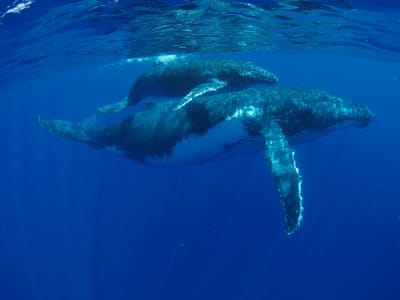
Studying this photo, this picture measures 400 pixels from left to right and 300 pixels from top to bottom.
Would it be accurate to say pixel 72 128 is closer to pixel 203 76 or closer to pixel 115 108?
pixel 115 108

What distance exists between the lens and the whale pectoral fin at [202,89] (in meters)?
11.1

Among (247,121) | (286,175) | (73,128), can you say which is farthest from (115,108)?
(286,175)

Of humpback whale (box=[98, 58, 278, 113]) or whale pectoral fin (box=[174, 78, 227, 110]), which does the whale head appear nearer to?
humpback whale (box=[98, 58, 278, 113])

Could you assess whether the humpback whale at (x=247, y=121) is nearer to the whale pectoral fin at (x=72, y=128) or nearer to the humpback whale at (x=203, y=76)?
the humpback whale at (x=203, y=76)

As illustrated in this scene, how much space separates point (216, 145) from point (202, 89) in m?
1.98

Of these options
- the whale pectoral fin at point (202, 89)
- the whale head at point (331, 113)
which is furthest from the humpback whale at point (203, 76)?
the whale head at point (331, 113)

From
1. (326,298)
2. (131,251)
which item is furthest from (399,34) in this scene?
(131,251)

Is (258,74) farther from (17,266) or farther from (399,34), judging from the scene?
(17,266)

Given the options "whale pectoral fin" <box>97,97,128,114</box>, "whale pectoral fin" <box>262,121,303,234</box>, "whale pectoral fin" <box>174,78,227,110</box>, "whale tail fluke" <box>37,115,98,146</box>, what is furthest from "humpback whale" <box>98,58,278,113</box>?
"whale tail fluke" <box>37,115,98,146</box>

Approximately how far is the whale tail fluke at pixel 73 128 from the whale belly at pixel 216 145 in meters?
4.32

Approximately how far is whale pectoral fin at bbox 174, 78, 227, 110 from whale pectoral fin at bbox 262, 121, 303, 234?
6.70 ft

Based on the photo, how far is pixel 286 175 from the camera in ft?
31.9

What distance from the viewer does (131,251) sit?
88.5 feet

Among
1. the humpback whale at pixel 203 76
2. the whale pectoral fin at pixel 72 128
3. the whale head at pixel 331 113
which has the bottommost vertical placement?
the whale pectoral fin at pixel 72 128
